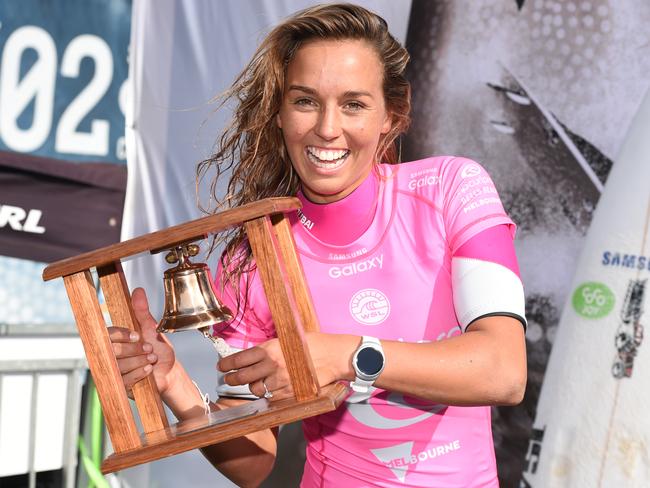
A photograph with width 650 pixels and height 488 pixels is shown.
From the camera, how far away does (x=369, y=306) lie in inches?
77.7

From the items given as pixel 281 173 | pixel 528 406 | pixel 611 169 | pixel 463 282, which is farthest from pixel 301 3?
pixel 463 282

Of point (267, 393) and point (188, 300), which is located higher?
point (188, 300)

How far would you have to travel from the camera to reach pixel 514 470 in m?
3.47

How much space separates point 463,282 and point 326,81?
1.75 feet


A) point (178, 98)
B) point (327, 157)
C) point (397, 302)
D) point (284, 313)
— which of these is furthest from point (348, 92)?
point (178, 98)

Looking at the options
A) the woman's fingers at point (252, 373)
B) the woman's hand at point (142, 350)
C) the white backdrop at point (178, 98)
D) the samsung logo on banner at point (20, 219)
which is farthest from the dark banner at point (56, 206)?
the woman's fingers at point (252, 373)

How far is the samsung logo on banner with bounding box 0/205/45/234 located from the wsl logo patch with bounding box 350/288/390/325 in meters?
2.23

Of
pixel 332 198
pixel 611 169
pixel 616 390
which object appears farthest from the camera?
pixel 611 169

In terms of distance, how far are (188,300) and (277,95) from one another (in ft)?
2.12

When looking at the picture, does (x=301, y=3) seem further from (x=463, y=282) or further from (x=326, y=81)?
(x=463, y=282)

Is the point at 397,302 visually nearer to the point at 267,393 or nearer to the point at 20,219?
the point at 267,393

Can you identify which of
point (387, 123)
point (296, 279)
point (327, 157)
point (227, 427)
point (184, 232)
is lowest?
point (227, 427)

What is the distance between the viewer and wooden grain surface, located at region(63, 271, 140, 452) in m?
1.62

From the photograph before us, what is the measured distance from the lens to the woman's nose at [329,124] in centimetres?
187
